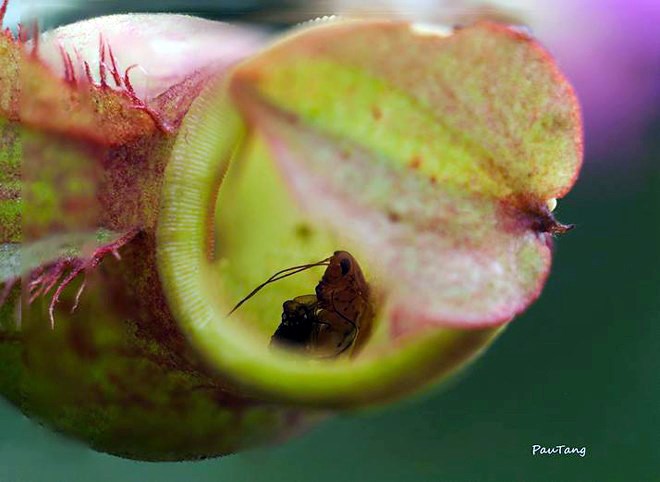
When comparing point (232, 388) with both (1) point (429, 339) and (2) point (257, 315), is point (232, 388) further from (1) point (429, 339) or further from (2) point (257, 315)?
(1) point (429, 339)

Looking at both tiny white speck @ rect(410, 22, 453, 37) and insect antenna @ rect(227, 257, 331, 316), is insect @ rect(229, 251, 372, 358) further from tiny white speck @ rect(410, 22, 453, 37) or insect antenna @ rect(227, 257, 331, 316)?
tiny white speck @ rect(410, 22, 453, 37)

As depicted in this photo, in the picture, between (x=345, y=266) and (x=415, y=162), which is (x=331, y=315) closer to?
(x=345, y=266)

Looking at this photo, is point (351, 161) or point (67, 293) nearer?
point (351, 161)

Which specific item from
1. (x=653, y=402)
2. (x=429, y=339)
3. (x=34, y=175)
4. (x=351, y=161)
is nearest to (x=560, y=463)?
(x=653, y=402)

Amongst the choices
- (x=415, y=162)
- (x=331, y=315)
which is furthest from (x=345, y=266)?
(x=415, y=162)

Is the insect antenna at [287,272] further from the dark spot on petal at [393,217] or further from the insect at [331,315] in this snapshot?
the dark spot on petal at [393,217]

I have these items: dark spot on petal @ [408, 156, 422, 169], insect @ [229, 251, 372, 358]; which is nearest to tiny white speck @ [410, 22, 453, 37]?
dark spot on petal @ [408, 156, 422, 169]

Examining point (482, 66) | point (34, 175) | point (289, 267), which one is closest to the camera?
point (482, 66)

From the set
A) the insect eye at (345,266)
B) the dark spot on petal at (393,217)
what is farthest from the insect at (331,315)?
the dark spot on petal at (393,217)
